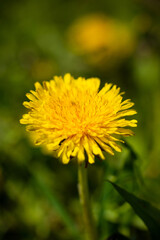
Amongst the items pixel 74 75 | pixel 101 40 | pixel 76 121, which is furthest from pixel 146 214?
pixel 101 40

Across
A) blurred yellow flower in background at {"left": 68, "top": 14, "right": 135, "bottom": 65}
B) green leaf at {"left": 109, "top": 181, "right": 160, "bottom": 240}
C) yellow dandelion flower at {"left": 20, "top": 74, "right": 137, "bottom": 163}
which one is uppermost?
blurred yellow flower in background at {"left": 68, "top": 14, "right": 135, "bottom": 65}

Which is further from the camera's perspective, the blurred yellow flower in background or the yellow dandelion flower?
the blurred yellow flower in background

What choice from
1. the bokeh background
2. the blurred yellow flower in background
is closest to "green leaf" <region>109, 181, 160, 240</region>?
the bokeh background

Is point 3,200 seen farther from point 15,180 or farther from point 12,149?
point 12,149

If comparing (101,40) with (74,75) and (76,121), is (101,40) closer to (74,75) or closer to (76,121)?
(74,75)

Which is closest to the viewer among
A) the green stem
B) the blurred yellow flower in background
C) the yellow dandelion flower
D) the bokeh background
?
the yellow dandelion flower

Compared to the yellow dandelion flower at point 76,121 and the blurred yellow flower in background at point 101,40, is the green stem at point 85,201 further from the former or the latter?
the blurred yellow flower in background at point 101,40

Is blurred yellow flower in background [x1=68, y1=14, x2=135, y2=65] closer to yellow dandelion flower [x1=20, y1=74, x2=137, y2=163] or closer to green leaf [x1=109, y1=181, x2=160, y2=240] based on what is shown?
yellow dandelion flower [x1=20, y1=74, x2=137, y2=163]
